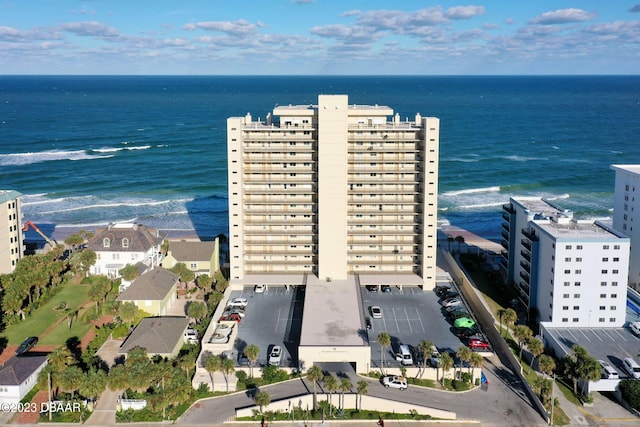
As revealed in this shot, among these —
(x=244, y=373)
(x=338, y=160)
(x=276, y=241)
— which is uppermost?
(x=338, y=160)

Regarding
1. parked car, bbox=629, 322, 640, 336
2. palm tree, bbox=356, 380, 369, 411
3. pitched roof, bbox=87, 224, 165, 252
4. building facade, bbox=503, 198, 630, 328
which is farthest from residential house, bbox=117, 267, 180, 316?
parked car, bbox=629, 322, 640, 336

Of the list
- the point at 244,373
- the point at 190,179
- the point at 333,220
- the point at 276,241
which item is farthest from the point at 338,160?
the point at 190,179

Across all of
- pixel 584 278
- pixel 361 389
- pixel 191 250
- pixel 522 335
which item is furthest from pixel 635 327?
pixel 191 250

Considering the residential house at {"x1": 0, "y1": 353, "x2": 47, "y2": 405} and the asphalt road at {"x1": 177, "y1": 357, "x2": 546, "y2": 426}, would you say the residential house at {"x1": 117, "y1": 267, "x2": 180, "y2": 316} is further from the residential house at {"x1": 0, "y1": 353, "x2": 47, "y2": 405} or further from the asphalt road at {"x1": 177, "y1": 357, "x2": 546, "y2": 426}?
the asphalt road at {"x1": 177, "y1": 357, "x2": 546, "y2": 426}

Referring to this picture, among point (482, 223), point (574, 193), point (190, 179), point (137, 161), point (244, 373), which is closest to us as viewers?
point (244, 373)

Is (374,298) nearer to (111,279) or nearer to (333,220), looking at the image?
(333,220)

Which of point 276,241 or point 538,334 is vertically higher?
point 276,241
